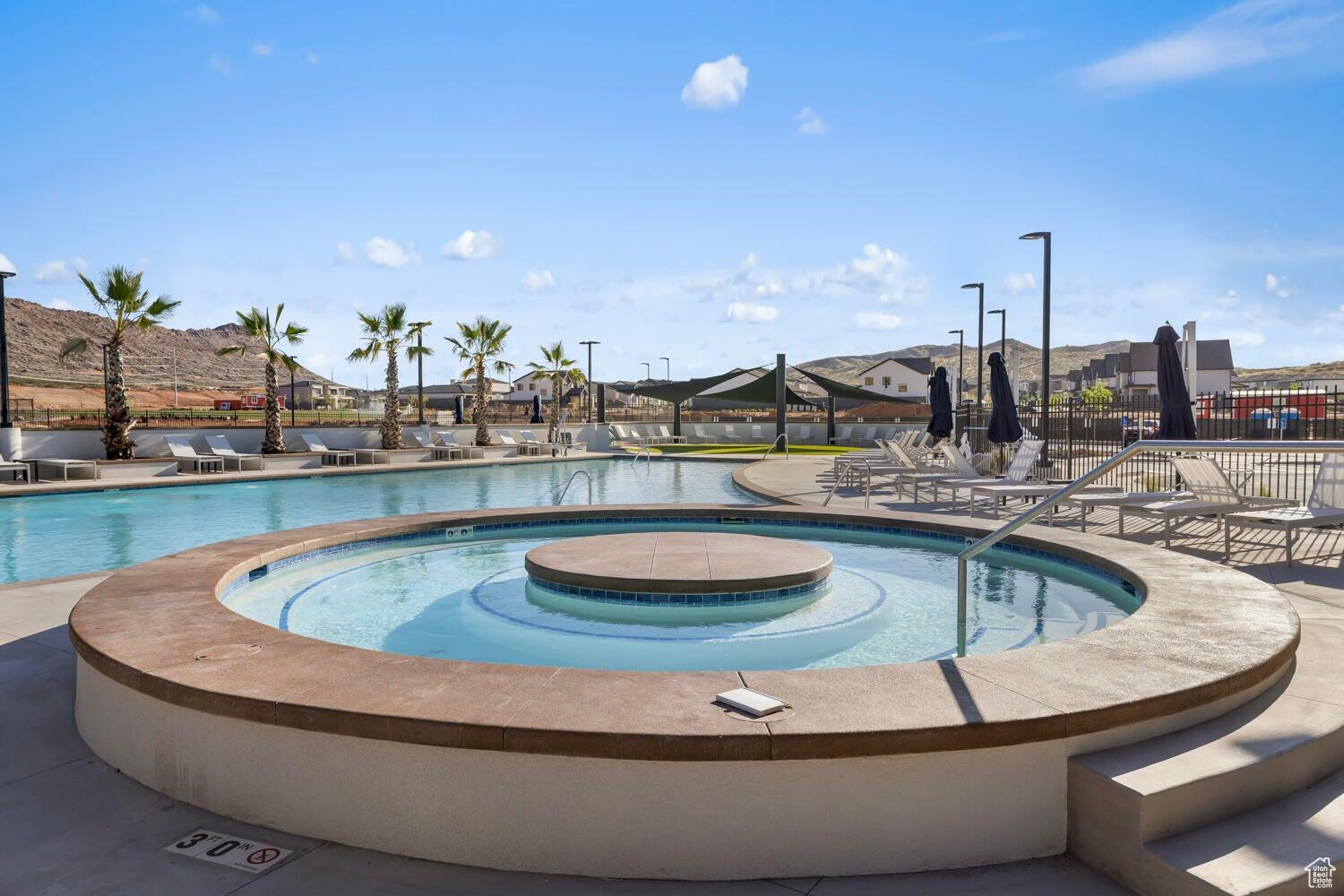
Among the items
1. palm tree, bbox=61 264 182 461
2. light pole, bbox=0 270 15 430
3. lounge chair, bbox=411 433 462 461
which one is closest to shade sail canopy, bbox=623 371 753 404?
lounge chair, bbox=411 433 462 461

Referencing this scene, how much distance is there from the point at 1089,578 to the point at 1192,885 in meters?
4.38

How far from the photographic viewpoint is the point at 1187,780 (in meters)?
2.50

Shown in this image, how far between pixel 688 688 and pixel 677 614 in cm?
271

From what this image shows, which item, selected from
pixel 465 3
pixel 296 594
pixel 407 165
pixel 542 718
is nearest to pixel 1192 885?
pixel 542 718

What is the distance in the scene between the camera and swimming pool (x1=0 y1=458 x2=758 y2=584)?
952 centimetres

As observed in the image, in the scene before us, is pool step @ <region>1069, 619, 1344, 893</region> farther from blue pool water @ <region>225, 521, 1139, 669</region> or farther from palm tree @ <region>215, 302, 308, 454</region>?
palm tree @ <region>215, 302, 308, 454</region>

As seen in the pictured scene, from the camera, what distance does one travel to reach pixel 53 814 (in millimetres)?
2926

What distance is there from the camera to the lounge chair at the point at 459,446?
24462 mm

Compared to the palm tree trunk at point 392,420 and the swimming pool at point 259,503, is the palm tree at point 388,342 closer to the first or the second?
the palm tree trunk at point 392,420

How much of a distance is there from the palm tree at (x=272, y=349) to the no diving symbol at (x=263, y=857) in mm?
23055

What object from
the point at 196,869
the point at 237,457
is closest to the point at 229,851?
the point at 196,869

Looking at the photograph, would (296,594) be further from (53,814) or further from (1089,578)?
(1089,578)

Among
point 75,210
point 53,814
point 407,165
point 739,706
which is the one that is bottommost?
point 53,814

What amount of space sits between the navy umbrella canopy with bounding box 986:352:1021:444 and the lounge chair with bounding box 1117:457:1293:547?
5131mm
